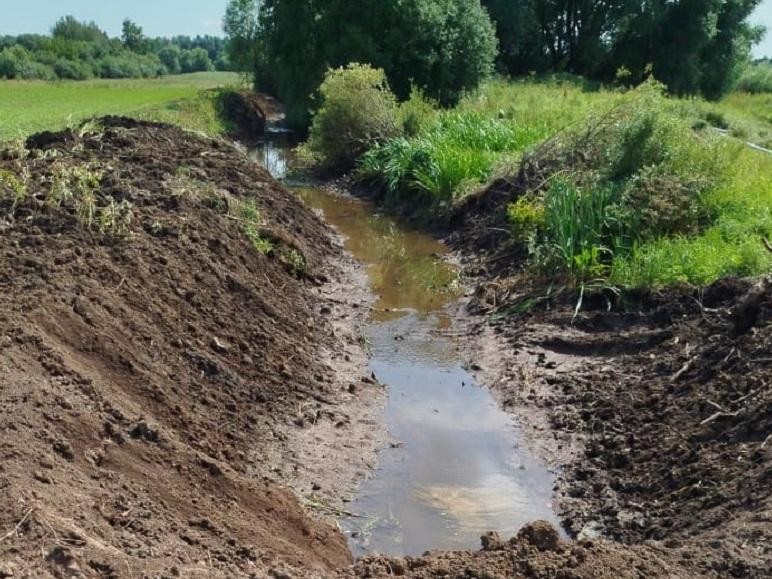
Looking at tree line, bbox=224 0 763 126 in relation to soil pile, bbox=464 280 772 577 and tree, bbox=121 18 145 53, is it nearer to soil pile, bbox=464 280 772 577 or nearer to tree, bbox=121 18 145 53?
soil pile, bbox=464 280 772 577

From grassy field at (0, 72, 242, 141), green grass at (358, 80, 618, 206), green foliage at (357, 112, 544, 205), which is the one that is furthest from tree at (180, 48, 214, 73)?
green foliage at (357, 112, 544, 205)

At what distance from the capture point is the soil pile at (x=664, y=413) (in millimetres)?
5824

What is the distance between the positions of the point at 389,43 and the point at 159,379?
79.8ft

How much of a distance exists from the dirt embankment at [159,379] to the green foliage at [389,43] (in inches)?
716

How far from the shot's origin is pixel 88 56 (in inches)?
3228

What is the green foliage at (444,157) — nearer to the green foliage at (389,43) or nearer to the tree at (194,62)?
the green foliage at (389,43)

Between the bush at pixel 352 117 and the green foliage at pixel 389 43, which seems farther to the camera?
the green foliage at pixel 389 43

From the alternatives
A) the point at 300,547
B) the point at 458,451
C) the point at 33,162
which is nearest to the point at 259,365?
the point at 458,451

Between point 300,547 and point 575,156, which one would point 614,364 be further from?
point 575,156

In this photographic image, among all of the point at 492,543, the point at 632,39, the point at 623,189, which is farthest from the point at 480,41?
the point at 492,543

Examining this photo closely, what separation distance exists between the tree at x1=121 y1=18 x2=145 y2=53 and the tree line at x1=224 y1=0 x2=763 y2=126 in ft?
221

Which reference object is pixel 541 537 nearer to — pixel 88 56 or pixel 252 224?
pixel 252 224

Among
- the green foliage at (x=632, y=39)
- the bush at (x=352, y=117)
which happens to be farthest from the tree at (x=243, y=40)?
the bush at (x=352, y=117)

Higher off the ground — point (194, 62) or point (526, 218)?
point (526, 218)
